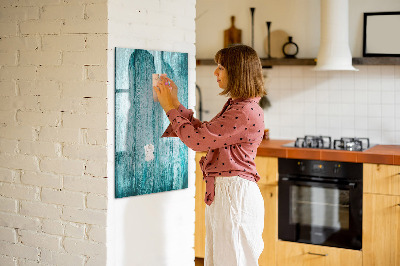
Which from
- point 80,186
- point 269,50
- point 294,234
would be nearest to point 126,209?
point 80,186

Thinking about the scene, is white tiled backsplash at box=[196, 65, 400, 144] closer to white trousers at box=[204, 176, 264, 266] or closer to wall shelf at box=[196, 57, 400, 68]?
wall shelf at box=[196, 57, 400, 68]

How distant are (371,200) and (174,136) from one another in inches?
65.1

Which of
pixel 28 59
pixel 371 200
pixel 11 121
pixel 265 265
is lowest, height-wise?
pixel 265 265

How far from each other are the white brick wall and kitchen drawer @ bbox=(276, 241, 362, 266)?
1.81 metres

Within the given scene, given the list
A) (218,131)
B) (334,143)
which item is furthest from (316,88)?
(218,131)

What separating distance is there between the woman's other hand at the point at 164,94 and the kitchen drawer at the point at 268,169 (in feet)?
4.87

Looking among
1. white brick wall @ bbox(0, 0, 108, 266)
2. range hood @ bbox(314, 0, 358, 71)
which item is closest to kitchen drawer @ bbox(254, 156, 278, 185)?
range hood @ bbox(314, 0, 358, 71)

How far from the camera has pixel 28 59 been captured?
3.04 meters

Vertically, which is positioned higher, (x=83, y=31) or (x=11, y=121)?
(x=83, y=31)

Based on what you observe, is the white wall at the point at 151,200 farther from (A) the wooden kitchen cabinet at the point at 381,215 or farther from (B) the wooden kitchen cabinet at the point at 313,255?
(A) the wooden kitchen cabinet at the point at 381,215

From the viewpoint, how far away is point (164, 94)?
2920 millimetres

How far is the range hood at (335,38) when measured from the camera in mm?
4316

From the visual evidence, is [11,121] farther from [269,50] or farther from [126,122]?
[269,50]

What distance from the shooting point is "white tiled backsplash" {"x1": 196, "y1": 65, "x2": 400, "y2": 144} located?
451cm
